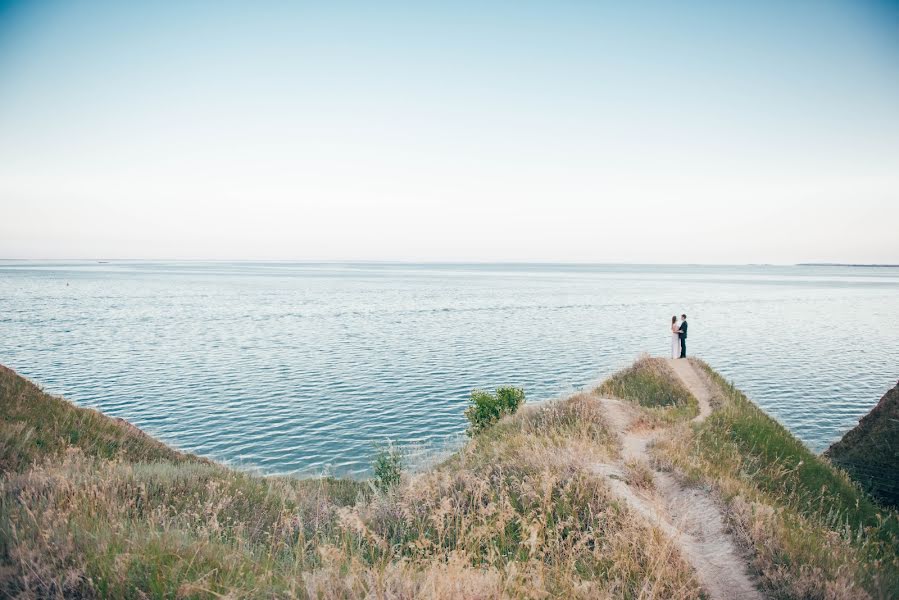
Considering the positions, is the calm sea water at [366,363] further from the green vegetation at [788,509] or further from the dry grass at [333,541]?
the dry grass at [333,541]

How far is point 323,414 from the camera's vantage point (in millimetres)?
32375

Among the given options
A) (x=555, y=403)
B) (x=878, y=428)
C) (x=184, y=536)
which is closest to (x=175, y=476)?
(x=184, y=536)

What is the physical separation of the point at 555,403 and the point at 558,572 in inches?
509

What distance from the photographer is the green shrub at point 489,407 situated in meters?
25.2

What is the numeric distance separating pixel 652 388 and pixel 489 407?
30.6ft

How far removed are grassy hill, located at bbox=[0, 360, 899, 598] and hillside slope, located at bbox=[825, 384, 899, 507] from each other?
2.90 meters

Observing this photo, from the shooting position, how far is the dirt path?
23.3 ft

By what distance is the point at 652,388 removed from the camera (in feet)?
85.9

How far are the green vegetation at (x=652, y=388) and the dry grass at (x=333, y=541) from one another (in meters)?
12.4

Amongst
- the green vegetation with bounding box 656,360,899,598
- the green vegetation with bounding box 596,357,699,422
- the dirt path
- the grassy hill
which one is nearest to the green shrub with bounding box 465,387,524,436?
the green vegetation with bounding box 596,357,699,422

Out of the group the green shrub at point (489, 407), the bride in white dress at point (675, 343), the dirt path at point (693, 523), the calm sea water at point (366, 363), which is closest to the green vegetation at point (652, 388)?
the bride in white dress at point (675, 343)

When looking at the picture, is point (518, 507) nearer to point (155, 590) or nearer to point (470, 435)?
point (155, 590)

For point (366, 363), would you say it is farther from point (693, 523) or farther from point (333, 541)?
point (693, 523)

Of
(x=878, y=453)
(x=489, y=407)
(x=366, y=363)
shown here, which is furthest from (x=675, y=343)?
(x=366, y=363)
